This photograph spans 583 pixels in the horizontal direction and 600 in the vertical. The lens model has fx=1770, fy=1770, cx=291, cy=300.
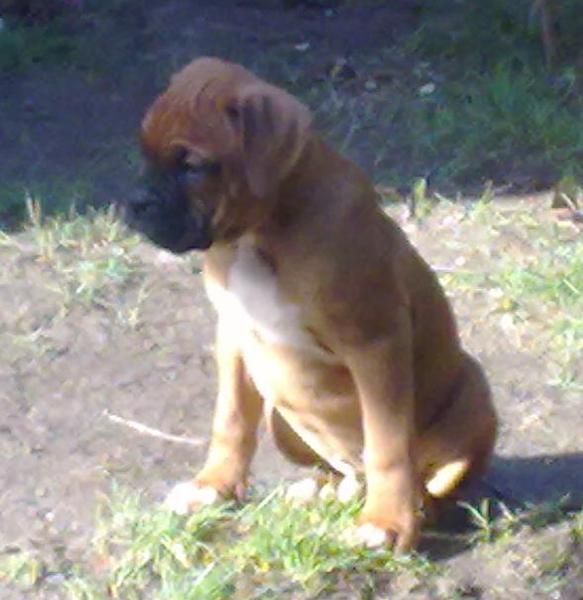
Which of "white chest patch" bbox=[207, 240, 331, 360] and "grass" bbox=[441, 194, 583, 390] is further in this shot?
"grass" bbox=[441, 194, 583, 390]

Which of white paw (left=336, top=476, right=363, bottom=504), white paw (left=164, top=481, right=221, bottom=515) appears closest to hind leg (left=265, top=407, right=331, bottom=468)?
white paw (left=336, top=476, right=363, bottom=504)

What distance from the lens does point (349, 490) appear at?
4.44 m

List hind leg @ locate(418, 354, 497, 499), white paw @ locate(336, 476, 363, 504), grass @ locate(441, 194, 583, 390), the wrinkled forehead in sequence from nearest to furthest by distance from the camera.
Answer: the wrinkled forehead → hind leg @ locate(418, 354, 497, 499) → white paw @ locate(336, 476, 363, 504) → grass @ locate(441, 194, 583, 390)

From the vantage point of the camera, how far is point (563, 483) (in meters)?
4.70

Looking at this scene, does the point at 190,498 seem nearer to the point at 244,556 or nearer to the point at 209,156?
the point at 244,556

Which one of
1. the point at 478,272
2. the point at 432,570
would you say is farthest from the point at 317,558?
the point at 478,272

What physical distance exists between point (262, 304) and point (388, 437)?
428mm

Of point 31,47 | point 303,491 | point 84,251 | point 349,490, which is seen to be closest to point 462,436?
point 349,490

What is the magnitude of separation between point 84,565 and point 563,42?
4045mm

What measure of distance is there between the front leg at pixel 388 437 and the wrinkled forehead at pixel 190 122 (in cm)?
61

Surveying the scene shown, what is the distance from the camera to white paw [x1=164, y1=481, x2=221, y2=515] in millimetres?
4336

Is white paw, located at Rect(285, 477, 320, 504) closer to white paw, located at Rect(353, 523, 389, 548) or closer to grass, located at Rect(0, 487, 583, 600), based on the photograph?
Answer: grass, located at Rect(0, 487, 583, 600)

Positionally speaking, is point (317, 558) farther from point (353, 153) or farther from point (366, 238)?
point (353, 153)

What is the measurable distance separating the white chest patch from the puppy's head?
180 mm
